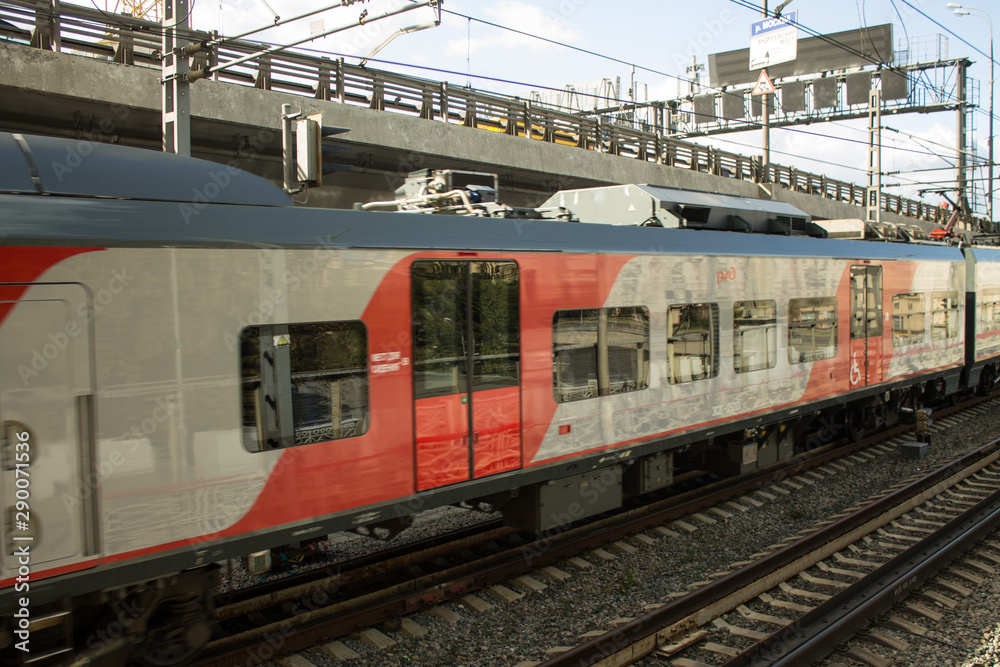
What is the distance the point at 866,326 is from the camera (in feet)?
34.9

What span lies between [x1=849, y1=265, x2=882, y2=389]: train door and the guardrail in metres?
8.63

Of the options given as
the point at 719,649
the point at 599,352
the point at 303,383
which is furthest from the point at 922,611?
the point at 303,383

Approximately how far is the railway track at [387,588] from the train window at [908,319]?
518cm

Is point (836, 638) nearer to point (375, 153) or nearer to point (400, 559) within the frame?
point (400, 559)

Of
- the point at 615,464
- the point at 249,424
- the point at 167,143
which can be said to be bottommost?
the point at 615,464

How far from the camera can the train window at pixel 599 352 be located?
21.6 ft

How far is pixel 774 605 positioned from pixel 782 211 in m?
5.63

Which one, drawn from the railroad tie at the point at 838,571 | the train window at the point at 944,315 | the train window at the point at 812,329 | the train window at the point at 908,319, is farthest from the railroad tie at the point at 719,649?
the train window at the point at 944,315

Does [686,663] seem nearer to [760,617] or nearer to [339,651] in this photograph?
[760,617]

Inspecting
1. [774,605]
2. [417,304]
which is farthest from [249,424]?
[774,605]

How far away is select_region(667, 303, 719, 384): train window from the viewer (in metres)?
7.65

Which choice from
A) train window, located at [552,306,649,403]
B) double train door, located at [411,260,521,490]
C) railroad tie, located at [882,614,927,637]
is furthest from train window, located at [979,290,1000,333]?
double train door, located at [411,260,521,490]

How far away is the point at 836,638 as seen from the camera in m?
5.48

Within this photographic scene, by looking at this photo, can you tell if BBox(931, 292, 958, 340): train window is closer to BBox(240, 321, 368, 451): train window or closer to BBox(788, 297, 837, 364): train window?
BBox(788, 297, 837, 364): train window
